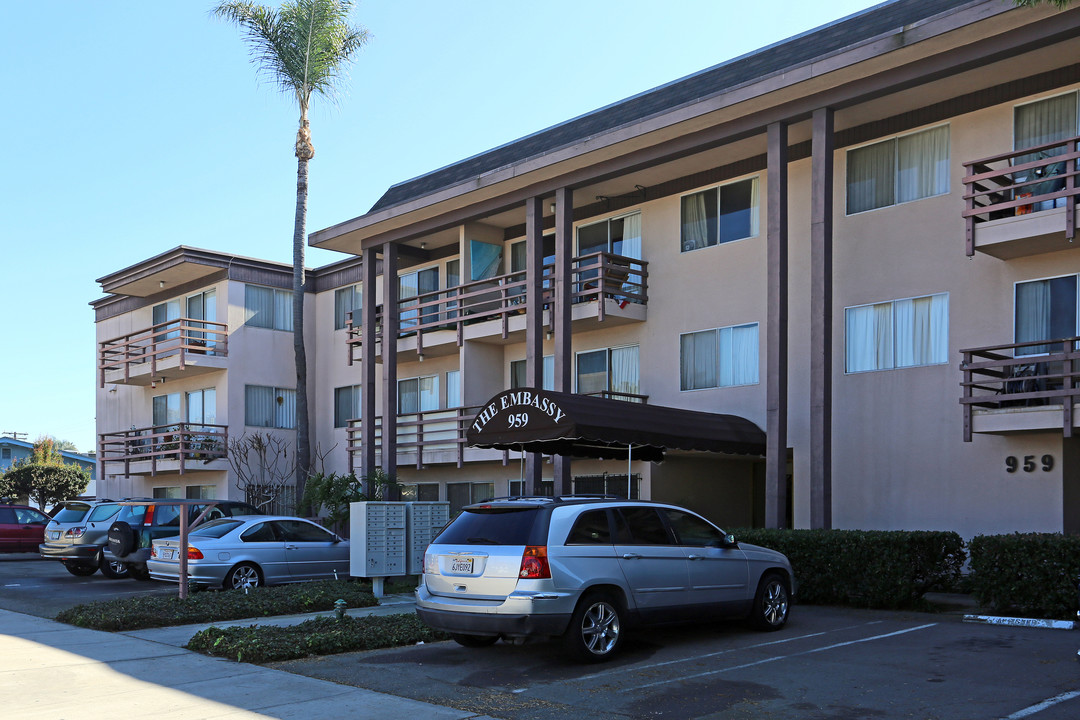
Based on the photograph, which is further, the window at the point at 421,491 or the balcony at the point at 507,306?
the window at the point at 421,491

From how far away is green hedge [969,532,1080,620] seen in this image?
1197cm

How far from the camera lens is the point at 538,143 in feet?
80.8

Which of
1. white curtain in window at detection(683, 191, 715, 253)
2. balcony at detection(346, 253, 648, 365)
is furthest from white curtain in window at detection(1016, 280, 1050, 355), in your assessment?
balcony at detection(346, 253, 648, 365)

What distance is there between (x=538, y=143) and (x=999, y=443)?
41.8 feet

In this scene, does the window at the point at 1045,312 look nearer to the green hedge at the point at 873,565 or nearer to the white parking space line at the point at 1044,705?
the green hedge at the point at 873,565

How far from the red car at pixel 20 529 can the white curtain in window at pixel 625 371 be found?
16.1 m

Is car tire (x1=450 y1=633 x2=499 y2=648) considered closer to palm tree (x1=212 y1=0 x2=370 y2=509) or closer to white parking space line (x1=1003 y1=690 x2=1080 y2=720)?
white parking space line (x1=1003 y1=690 x2=1080 y2=720)

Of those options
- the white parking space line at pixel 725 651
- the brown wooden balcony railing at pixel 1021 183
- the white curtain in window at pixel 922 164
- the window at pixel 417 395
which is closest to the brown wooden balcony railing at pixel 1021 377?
the brown wooden balcony railing at pixel 1021 183

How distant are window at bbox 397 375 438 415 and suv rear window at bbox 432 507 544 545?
16589mm

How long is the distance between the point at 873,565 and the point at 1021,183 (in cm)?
604

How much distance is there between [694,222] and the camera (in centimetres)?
2123

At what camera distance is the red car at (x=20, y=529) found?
1107 inches

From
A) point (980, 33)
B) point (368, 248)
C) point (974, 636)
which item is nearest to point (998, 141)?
point (980, 33)

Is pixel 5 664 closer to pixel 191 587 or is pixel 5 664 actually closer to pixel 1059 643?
pixel 191 587
